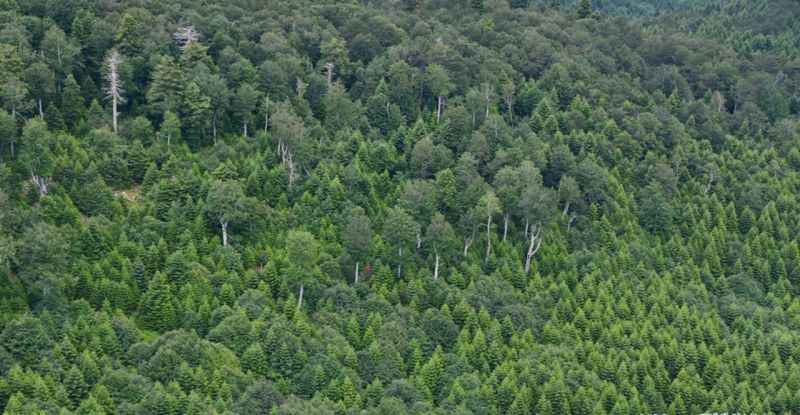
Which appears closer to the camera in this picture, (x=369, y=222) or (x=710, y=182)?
(x=369, y=222)

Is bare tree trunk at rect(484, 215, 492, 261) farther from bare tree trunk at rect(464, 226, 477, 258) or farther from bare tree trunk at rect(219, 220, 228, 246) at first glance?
bare tree trunk at rect(219, 220, 228, 246)

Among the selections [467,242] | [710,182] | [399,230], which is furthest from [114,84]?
[710,182]

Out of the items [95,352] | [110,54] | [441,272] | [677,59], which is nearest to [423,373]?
[441,272]

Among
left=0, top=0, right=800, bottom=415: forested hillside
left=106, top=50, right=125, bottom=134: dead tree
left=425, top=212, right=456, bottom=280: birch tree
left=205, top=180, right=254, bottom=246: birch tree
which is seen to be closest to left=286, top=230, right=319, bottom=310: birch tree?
left=0, top=0, right=800, bottom=415: forested hillside

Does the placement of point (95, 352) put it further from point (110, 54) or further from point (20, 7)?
point (20, 7)

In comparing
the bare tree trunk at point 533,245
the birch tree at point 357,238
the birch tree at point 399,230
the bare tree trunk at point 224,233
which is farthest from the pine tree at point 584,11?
the bare tree trunk at point 224,233

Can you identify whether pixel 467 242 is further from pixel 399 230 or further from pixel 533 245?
pixel 399 230
